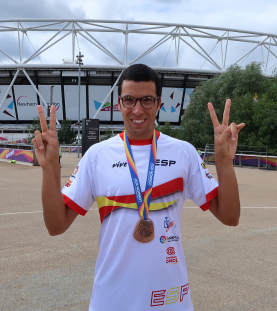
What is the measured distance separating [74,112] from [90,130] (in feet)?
123

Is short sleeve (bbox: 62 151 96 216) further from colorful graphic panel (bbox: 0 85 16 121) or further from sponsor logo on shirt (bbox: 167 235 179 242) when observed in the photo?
colorful graphic panel (bbox: 0 85 16 121)

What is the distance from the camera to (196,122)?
123ft

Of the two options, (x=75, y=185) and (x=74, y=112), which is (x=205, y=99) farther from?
(x=75, y=185)

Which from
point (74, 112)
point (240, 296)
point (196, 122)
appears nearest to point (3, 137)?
point (74, 112)

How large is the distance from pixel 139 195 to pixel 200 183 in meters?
0.42

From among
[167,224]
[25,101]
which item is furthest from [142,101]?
[25,101]

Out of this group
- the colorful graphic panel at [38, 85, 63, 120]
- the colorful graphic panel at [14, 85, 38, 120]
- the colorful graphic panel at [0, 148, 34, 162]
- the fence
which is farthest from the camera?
the colorful graphic panel at [14, 85, 38, 120]

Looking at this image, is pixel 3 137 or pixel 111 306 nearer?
pixel 111 306

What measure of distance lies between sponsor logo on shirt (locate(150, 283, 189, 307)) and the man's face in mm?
874

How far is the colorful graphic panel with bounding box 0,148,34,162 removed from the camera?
77.7ft

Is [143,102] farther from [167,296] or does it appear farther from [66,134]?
[66,134]

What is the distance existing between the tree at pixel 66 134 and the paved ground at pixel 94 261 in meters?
48.2

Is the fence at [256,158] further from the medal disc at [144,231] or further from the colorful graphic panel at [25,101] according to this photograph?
the colorful graphic panel at [25,101]

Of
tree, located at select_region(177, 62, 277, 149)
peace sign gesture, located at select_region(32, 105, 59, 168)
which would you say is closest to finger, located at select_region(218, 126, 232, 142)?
peace sign gesture, located at select_region(32, 105, 59, 168)
